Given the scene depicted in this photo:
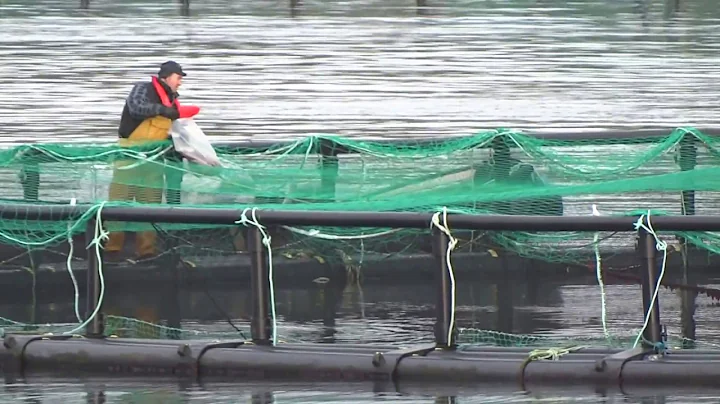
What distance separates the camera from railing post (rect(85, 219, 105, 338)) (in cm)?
923

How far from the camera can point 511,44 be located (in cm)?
3381

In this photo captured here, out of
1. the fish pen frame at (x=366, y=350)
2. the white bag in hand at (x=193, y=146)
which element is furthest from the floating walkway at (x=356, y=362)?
the white bag in hand at (x=193, y=146)

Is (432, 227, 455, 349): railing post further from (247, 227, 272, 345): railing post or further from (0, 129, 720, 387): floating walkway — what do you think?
(247, 227, 272, 345): railing post

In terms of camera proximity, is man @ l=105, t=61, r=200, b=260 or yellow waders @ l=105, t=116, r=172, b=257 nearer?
yellow waders @ l=105, t=116, r=172, b=257

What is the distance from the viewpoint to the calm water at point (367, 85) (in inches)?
401

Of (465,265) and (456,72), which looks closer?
(465,265)

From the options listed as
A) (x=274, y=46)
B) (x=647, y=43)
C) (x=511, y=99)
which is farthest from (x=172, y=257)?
(x=647, y=43)

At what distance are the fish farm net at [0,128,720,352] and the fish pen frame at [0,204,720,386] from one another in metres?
0.20

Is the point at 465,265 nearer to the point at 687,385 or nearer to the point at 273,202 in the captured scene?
the point at 273,202

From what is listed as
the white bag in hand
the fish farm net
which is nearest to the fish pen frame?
the fish farm net

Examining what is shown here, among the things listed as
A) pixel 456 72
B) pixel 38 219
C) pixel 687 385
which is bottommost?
pixel 687 385

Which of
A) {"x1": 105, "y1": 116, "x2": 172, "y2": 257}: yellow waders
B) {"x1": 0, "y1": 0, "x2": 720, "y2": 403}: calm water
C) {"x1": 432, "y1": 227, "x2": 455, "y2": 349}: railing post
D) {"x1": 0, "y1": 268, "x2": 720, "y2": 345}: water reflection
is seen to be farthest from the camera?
{"x1": 105, "y1": 116, "x2": 172, "y2": 257}: yellow waders

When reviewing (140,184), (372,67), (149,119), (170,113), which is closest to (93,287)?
(140,184)

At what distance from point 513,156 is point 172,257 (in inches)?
104
